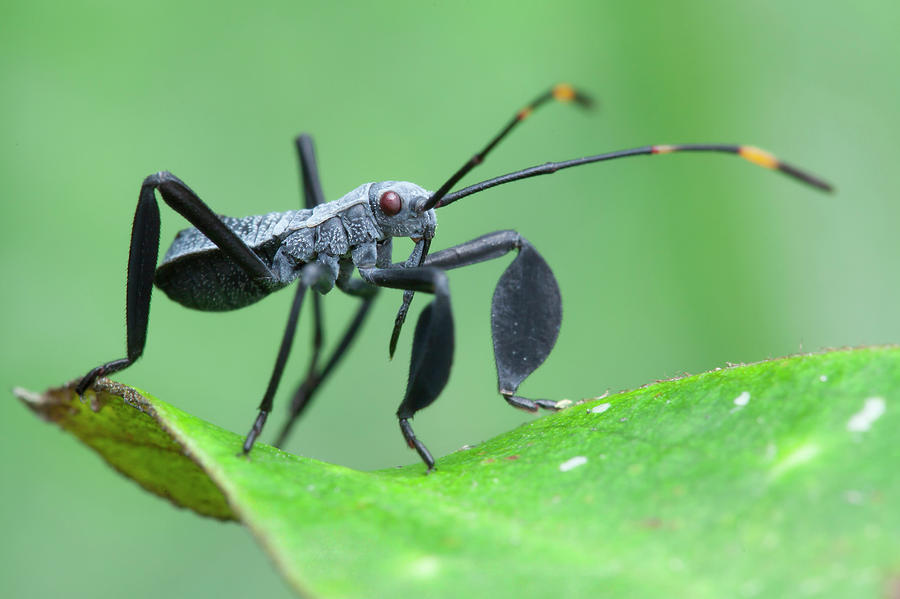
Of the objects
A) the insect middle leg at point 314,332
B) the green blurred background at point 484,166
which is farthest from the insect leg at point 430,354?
the green blurred background at point 484,166

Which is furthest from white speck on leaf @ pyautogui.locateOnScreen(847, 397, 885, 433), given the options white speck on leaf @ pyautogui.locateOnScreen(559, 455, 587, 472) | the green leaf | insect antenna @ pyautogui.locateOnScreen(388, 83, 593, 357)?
insect antenna @ pyautogui.locateOnScreen(388, 83, 593, 357)

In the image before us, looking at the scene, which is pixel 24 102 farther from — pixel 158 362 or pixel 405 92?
pixel 405 92

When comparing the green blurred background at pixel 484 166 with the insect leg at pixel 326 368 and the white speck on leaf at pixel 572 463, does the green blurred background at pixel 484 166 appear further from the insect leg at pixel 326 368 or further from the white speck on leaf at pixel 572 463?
the white speck on leaf at pixel 572 463

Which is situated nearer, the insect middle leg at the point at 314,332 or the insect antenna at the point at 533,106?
the insect antenna at the point at 533,106

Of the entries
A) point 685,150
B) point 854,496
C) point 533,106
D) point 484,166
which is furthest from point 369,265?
point 854,496

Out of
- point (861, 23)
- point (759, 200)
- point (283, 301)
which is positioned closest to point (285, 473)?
point (283, 301)

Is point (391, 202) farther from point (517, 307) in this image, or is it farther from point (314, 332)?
point (314, 332)

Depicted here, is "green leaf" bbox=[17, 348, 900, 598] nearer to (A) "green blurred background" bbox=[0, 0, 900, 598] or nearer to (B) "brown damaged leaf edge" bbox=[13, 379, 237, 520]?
(B) "brown damaged leaf edge" bbox=[13, 379, 237, 520]
